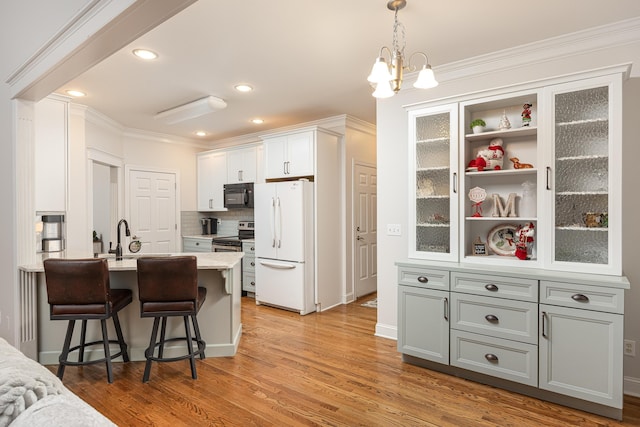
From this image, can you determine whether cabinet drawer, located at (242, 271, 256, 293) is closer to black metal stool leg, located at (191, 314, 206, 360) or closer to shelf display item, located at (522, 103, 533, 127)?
black metal stool leg, located at (191, 314, 206, 360)

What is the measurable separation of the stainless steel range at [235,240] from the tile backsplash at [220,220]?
221 millimetres

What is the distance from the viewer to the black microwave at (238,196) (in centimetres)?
563

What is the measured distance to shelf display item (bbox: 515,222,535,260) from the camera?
271 cm

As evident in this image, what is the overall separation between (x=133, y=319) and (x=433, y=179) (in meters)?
Result: 2.93

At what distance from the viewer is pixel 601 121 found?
2.36m

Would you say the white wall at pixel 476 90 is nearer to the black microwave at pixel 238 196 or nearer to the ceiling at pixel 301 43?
the ceiling at pixel 301 43

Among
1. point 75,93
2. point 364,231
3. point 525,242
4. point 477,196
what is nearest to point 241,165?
point 364,231

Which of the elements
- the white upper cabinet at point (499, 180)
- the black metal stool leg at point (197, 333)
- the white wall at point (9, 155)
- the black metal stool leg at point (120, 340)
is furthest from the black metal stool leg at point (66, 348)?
the white upper cabinet at point (499, 180)

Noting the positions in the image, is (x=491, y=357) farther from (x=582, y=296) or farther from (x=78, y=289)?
(x=78, y=289)

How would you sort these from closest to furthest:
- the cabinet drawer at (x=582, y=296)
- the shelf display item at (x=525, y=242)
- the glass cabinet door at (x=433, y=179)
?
1. the cabinet drawer at (x=582, y=296)
2. the shelf display item at (x=525, y=242)
3. the glass cabinet door at (x=433, y=179)

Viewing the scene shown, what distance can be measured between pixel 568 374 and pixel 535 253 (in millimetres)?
862

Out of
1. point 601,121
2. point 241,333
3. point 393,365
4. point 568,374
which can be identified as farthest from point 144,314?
point 601,121

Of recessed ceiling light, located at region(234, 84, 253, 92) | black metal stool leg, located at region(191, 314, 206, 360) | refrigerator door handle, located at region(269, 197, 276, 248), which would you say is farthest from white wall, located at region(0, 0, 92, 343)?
refrigerator door handle, located at region(269, 197, 276, 248)

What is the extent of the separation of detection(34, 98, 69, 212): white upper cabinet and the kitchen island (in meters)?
0.97
